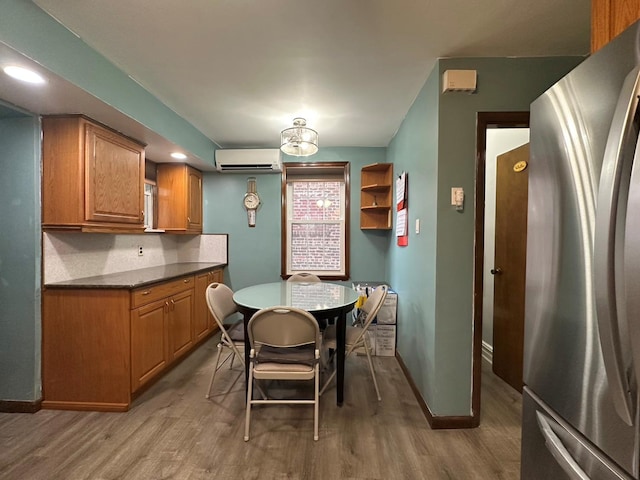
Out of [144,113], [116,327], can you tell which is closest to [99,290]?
[116,327]

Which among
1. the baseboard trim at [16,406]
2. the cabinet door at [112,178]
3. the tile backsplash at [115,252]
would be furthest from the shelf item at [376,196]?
the baseboard trim at [16,406]

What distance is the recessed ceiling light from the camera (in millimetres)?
1580

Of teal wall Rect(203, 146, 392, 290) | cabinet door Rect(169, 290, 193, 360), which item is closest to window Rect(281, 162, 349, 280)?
teal wall Rect(203, 146, 392, 290)

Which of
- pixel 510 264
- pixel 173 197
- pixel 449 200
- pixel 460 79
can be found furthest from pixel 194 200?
pixel 510 264

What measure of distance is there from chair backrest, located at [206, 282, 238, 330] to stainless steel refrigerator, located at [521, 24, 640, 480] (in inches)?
76.4

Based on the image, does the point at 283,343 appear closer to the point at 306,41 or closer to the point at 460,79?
the point at 306,41

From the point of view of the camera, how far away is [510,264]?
2.58 meters

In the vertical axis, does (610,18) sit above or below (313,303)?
above

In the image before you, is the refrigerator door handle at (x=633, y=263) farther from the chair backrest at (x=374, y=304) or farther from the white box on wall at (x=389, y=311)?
the white box on wall at (x=389, y=311)

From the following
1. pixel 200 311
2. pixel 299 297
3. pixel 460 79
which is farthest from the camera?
pixel 200 311

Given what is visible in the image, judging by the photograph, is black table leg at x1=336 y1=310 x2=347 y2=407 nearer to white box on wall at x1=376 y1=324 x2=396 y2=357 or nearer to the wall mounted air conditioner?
white box on wall at x1=376 y1=324 x2=396 y2=357

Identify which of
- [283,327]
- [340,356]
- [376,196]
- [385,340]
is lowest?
[385,340]

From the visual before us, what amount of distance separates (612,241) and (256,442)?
80.3 inches

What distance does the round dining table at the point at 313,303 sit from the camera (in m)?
2.11
